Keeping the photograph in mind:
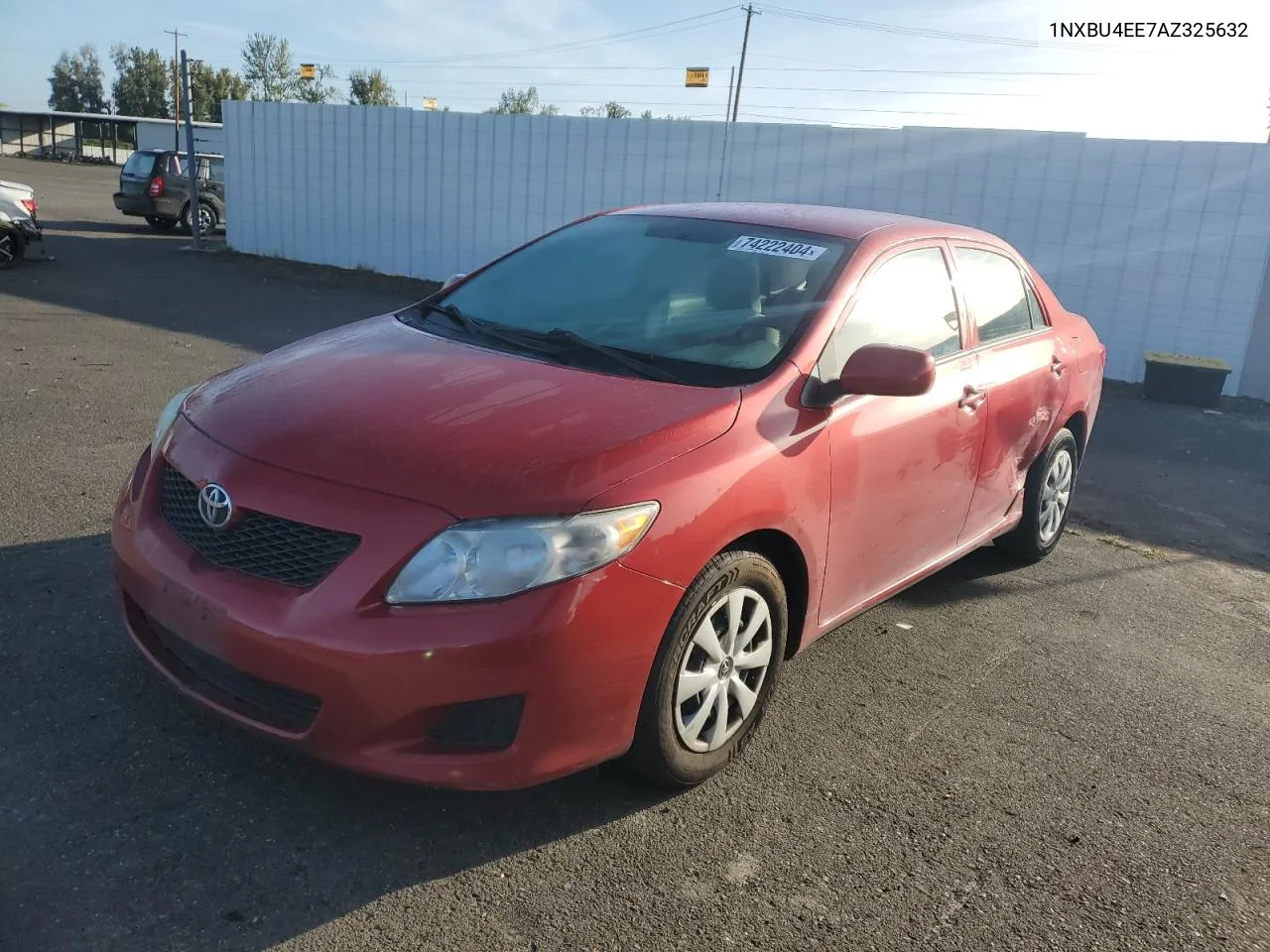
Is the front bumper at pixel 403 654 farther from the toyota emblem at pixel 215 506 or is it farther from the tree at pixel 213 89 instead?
the tree at pixel 213 89

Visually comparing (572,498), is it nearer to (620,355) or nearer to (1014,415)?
(620,355)

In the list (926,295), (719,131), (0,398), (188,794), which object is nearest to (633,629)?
(188,794)

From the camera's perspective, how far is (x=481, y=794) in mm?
2936

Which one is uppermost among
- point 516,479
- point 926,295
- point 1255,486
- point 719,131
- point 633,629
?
point 719,131

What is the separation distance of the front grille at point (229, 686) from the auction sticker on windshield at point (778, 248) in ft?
7.55

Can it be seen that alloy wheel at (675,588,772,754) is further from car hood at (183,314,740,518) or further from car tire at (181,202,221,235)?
car tire at (181,202,221,235)

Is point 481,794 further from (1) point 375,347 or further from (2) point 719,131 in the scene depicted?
(2) point 719,131

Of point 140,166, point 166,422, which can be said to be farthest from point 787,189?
point 140,166

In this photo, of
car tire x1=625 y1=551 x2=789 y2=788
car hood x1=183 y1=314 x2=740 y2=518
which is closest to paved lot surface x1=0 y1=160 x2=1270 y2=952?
car tire x1=625 y1=551 x2=789 y2=788

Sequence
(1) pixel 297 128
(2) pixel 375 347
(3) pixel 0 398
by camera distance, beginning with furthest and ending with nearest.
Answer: (1) pixel 297 128 < (3) pixel 0 398 < (2) pixel 375 347

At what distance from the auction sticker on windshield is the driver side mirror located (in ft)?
2.11

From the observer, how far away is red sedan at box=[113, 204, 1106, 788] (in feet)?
8.05

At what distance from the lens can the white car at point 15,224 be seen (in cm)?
1348

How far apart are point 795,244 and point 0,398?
579cm
